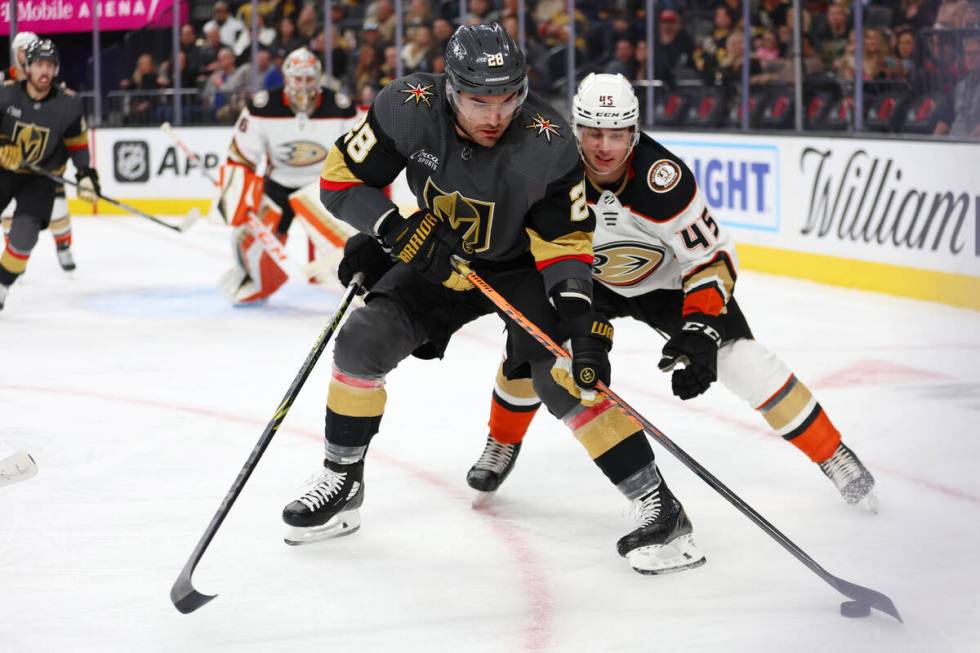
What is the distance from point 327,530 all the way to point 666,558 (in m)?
0.71

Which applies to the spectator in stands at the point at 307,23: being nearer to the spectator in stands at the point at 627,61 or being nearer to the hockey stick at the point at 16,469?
the spectator in stands at the point at 627,61

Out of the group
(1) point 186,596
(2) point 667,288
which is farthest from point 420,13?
(1) point 186,596

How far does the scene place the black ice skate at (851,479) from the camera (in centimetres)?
306

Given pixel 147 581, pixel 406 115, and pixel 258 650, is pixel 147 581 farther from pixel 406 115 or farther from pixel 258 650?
pixel 406 115

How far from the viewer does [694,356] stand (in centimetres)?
276

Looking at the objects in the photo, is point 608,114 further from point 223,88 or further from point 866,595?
point 223,88

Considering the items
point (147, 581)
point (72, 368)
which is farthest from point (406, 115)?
point (72, 368)

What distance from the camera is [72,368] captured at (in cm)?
483

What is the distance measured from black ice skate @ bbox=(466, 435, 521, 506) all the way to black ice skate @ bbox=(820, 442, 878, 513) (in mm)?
713

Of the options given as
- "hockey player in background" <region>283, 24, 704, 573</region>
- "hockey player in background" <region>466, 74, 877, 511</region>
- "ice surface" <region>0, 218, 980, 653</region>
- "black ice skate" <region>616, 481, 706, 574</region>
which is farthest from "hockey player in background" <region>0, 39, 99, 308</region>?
"black ice skate" <region>616, 481, 706, 574</region>

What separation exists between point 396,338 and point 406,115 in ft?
1.43

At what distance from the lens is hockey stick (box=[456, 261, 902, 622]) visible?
94.4 inches

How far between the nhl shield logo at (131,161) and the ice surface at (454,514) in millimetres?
4758

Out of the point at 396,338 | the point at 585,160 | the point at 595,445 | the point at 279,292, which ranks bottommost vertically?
the point at 279,292
